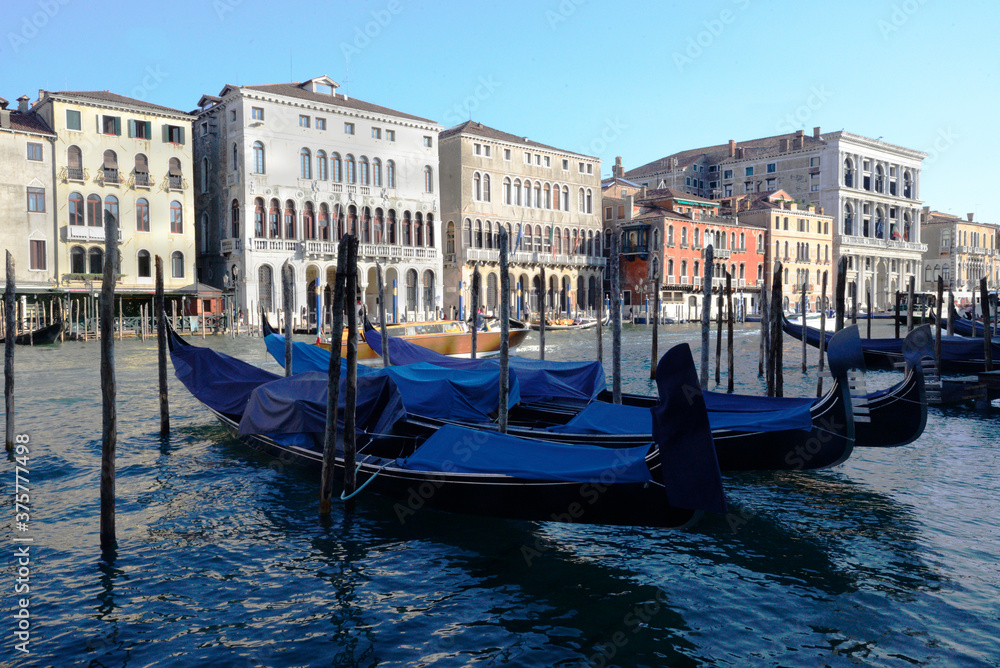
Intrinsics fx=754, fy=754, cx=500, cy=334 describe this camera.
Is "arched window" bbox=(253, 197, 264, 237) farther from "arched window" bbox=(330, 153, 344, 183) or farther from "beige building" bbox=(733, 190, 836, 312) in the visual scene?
"beige building" bbox=(733, 190, 836, 312)

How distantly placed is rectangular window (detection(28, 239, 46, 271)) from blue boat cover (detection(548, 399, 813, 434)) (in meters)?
22.9

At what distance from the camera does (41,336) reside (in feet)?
71.1

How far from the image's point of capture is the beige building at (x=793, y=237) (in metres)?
40.8

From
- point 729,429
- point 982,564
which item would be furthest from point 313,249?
point 982,564

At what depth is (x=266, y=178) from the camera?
27.0 metres

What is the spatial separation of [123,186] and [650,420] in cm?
2391

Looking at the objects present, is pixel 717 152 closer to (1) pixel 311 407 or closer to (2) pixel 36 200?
(2) pixel 36 200

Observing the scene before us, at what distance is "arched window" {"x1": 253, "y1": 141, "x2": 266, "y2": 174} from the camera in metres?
26.7

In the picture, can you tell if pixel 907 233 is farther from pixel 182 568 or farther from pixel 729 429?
pixel 182 568

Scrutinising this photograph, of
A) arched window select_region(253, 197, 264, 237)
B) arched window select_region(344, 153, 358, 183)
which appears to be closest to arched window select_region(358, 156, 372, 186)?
arched window select_region(344, 153, 358, 183)

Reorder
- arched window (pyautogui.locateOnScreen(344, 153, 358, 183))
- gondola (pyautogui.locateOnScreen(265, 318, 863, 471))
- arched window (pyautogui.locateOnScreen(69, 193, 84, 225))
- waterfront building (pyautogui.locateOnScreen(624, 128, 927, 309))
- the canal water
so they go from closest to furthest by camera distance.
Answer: the canal water < gondola (pyautogui.locateOnScreen(265, 318, 863, 471)) < arched window (pyautogui.locateOnScreen(69, 193, 84, 225)) < arched window (pyautogui.locateOnScreen(344, 153, 358, 183)) < waterfront building (pyautogui.locateOnScreen(624, 128, 927, 309))

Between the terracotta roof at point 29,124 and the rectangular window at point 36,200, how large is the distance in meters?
1.81

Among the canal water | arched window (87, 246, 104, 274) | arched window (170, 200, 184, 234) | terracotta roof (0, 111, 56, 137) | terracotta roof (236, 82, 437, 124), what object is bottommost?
the canal water

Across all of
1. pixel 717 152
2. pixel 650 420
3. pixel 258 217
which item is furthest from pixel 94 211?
pixel 717 152
